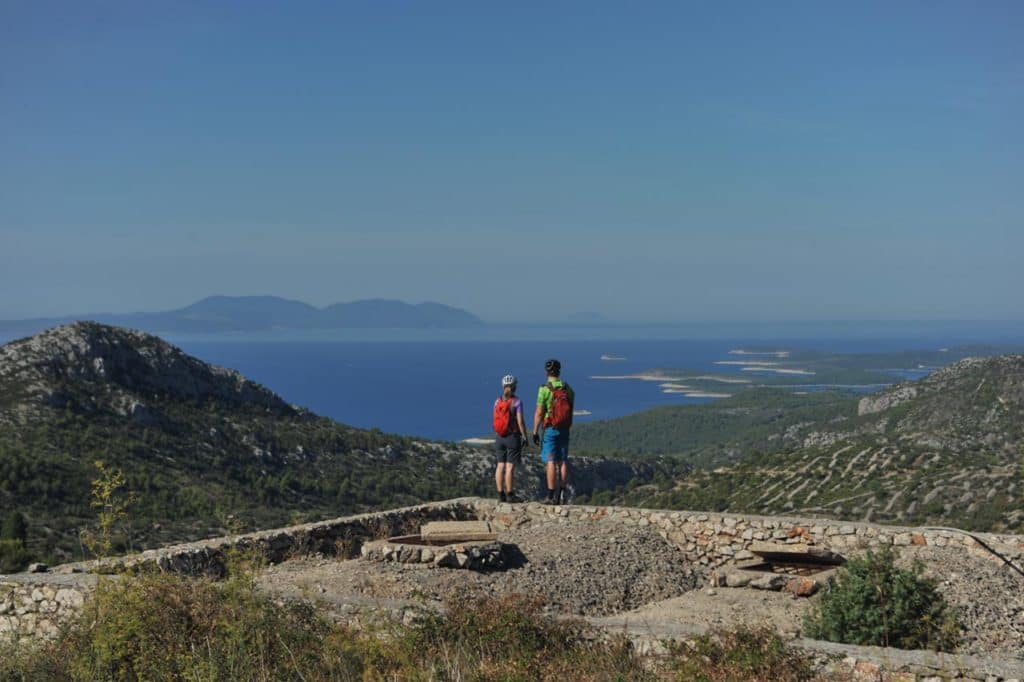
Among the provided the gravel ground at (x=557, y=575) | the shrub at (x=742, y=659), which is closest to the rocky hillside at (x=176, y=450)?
the gravel ground at (x=557, y=575)

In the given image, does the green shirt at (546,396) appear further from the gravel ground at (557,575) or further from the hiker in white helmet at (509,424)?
the gravel ground at (557,575)

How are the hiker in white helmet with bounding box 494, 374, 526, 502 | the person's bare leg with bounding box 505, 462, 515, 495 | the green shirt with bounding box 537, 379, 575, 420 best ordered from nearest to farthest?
the green shirt with bounding box 537, 379, 575, 420 < the hiker in white helmet with bounding box 494, 374, 526, 502 < the person's bare leg with bounding box 505, 462, 515, 495

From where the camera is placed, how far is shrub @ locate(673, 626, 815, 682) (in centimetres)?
661

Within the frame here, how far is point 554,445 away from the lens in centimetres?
1385

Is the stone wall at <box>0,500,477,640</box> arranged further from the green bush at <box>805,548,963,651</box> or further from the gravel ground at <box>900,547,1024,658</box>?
the gravel ground at <box>900,547,1024,658</box>

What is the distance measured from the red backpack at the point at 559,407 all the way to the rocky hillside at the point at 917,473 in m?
8.78

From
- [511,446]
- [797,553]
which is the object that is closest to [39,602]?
[511,446]

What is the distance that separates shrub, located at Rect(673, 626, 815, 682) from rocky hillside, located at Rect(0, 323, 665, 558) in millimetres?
18321

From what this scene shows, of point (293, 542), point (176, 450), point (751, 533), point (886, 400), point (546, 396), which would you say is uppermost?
point (546, 396)

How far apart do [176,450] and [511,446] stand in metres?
26.8

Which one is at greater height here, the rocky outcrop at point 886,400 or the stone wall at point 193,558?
the stone wall at point 193,558

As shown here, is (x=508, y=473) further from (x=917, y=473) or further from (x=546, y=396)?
(x=917, y=473)

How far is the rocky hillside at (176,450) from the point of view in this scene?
93.1ft

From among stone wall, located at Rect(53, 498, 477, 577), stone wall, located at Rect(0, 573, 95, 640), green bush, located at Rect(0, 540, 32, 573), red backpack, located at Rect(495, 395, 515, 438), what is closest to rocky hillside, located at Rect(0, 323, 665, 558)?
green bush, located at Rect(0, 540, 32, 573)
